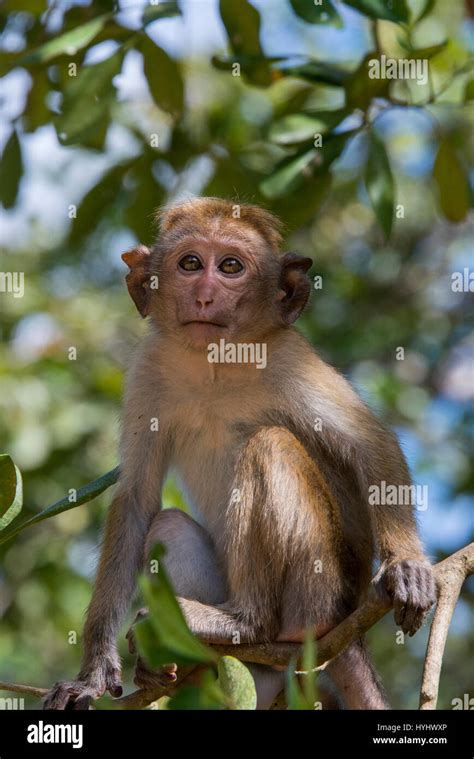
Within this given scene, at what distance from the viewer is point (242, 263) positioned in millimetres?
7703

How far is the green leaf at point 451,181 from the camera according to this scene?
30.3ft

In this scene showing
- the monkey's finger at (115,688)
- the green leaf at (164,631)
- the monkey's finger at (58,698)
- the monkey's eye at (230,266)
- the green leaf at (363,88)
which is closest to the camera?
the green leaf at (164,631)

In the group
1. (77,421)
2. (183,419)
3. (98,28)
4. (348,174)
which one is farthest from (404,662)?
(98,28)

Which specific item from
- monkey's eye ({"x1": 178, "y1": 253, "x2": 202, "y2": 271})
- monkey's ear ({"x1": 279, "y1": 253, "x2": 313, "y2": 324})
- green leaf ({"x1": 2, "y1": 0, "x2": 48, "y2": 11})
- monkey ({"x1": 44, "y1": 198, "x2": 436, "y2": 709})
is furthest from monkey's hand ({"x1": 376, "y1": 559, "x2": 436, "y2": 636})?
green leaf ({"x1": 2, "y1": 0, "x2": 48, "y2": 11})

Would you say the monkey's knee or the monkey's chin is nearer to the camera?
the monkey's knee

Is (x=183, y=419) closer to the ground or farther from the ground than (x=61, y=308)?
closer to the ground

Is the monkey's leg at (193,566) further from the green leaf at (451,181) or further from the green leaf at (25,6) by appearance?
the green leaf at (25,6)

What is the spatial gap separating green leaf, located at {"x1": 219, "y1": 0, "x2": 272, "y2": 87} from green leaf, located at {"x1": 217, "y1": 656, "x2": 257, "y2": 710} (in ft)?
17.7

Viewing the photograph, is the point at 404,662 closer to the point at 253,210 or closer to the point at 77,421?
the point at 77,421

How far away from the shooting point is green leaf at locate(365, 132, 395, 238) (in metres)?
8.48

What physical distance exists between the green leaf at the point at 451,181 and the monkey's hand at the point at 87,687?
4.37m

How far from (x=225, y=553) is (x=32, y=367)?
514 cm

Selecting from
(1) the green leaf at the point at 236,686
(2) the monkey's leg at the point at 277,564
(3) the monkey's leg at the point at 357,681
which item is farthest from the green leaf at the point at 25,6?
(1) the green leaf at the point at 236,686

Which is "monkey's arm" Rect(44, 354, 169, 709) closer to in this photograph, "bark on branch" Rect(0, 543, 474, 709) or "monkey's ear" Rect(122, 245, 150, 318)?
"monkey's ear" Rect(122, 245, 150, 318)
